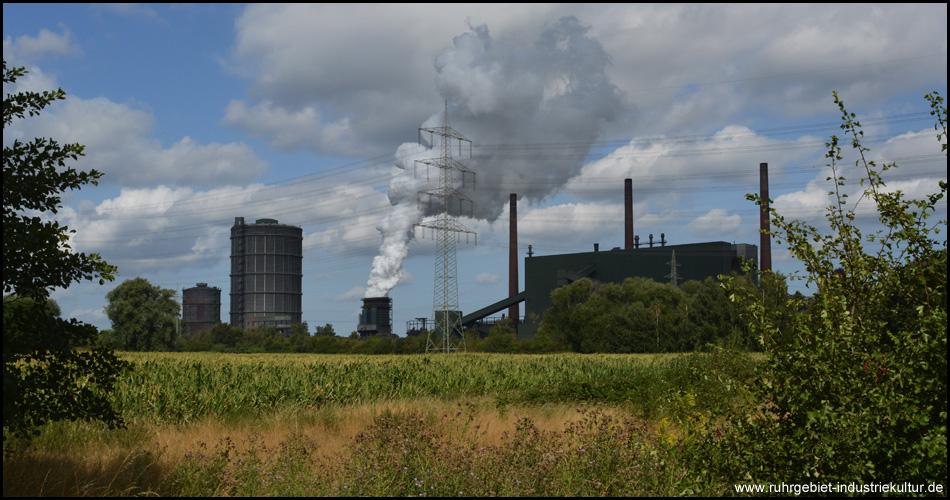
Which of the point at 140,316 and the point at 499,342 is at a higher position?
the point at 140,316

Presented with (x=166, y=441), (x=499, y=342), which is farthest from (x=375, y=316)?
(x=166, y=441)

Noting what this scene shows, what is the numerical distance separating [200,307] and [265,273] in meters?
15.0

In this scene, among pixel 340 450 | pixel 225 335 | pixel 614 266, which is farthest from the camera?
pixel 225 335

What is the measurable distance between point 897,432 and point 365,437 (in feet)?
20.3

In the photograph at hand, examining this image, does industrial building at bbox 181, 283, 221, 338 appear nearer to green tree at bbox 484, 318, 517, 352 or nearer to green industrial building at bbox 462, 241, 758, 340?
green industrial building at bbox 462, 241, 758, 340

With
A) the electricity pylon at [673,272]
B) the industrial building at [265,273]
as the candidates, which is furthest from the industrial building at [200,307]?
the electricity pylon at [673,272]

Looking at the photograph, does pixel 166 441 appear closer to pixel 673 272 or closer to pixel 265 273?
pixel 673 272

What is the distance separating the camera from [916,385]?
596 cm

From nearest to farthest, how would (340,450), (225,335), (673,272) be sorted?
(340,450), (673,272), (225,335)

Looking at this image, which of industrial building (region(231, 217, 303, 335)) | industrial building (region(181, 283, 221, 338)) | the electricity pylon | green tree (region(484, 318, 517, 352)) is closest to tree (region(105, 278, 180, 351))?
green tree (region(484, 318, 517, 352))

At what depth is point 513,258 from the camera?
8231 centimetres

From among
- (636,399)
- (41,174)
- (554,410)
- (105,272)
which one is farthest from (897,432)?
(636,399)

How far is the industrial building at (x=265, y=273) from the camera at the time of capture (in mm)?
118188

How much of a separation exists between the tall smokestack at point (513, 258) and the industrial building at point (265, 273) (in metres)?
46.1
